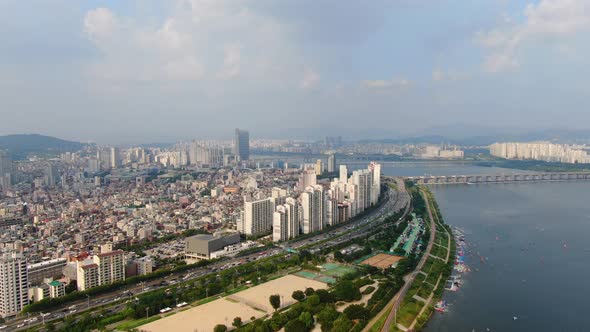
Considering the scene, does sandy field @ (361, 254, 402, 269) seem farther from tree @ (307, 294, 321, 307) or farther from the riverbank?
tree @ (307, 294, 321, 307)

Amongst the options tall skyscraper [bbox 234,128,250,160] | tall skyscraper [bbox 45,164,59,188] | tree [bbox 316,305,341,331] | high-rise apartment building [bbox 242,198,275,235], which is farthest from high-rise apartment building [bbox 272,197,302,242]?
tall skyscraper [bbox 234,128,250,160]

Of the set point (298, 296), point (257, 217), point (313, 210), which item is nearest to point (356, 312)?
point (298, 296)

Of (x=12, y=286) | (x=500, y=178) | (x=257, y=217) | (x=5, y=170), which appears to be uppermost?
(x=5, y=170)

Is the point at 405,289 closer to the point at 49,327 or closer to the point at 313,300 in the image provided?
the point at 313,300

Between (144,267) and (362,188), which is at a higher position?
(362,188)

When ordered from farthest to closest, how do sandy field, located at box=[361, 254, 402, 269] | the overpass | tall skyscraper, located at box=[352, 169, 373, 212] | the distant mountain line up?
the distant mountain, the overpass, tall skyscraper, located at box=[352, 169, 373, 212], sandy field, located at box=[361, 254, 402, 269]

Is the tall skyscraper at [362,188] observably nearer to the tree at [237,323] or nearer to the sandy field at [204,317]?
the sandy field at [204,317]
